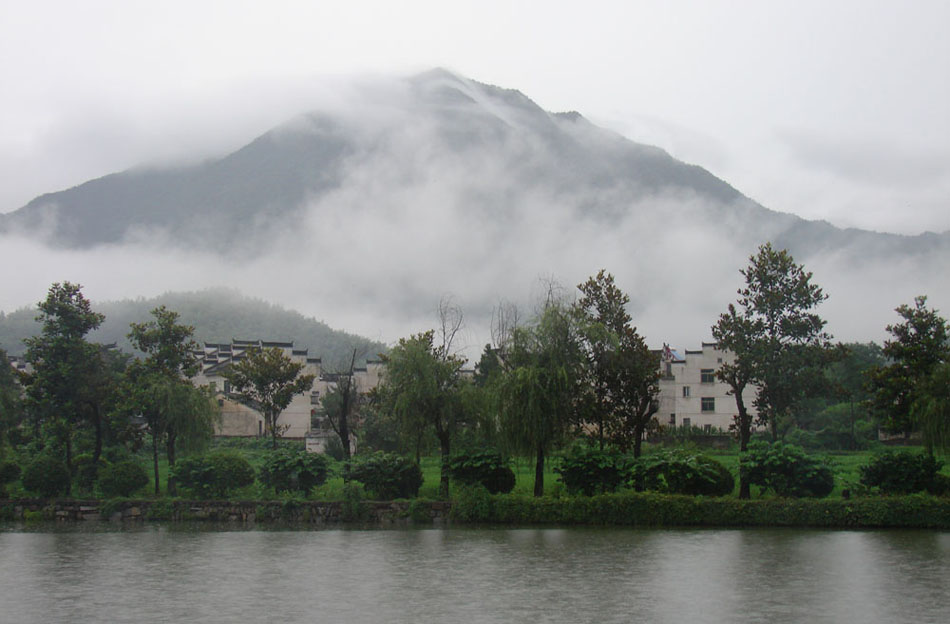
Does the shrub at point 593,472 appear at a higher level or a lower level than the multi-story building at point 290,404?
lower

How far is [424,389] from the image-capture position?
34.5 m

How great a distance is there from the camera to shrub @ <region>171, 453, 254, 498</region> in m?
35.3

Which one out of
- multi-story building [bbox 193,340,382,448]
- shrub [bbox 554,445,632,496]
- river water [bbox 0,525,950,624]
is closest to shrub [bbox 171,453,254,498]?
river water [bbox 0,525,950,624]

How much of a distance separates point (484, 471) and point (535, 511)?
282 centimetres

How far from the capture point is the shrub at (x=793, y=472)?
29.8 meters

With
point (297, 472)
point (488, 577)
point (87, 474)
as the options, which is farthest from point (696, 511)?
point (87, 474)

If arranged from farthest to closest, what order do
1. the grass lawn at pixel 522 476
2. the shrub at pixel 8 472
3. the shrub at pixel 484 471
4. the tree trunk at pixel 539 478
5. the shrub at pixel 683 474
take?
the shrub at pixel 8 472 < the grass lawn at pixel 522 476 < the shrub at pixel 484 471 < the tree trunk at pixel 539 478 < the shrub at pixel 683 474

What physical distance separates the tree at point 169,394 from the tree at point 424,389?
28.2ft

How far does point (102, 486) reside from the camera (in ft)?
117

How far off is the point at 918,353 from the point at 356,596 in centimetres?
2449

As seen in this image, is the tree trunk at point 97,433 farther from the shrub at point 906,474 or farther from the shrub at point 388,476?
the shrub at point 906,474

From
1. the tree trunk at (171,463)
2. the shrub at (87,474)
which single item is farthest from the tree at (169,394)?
the shrub at (87,474)

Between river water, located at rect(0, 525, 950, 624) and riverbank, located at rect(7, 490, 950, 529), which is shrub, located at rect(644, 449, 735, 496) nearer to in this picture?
riverbank, located at rect(7, 490, 950, 529)

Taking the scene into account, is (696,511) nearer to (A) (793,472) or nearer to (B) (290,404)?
(A) (793,472)
